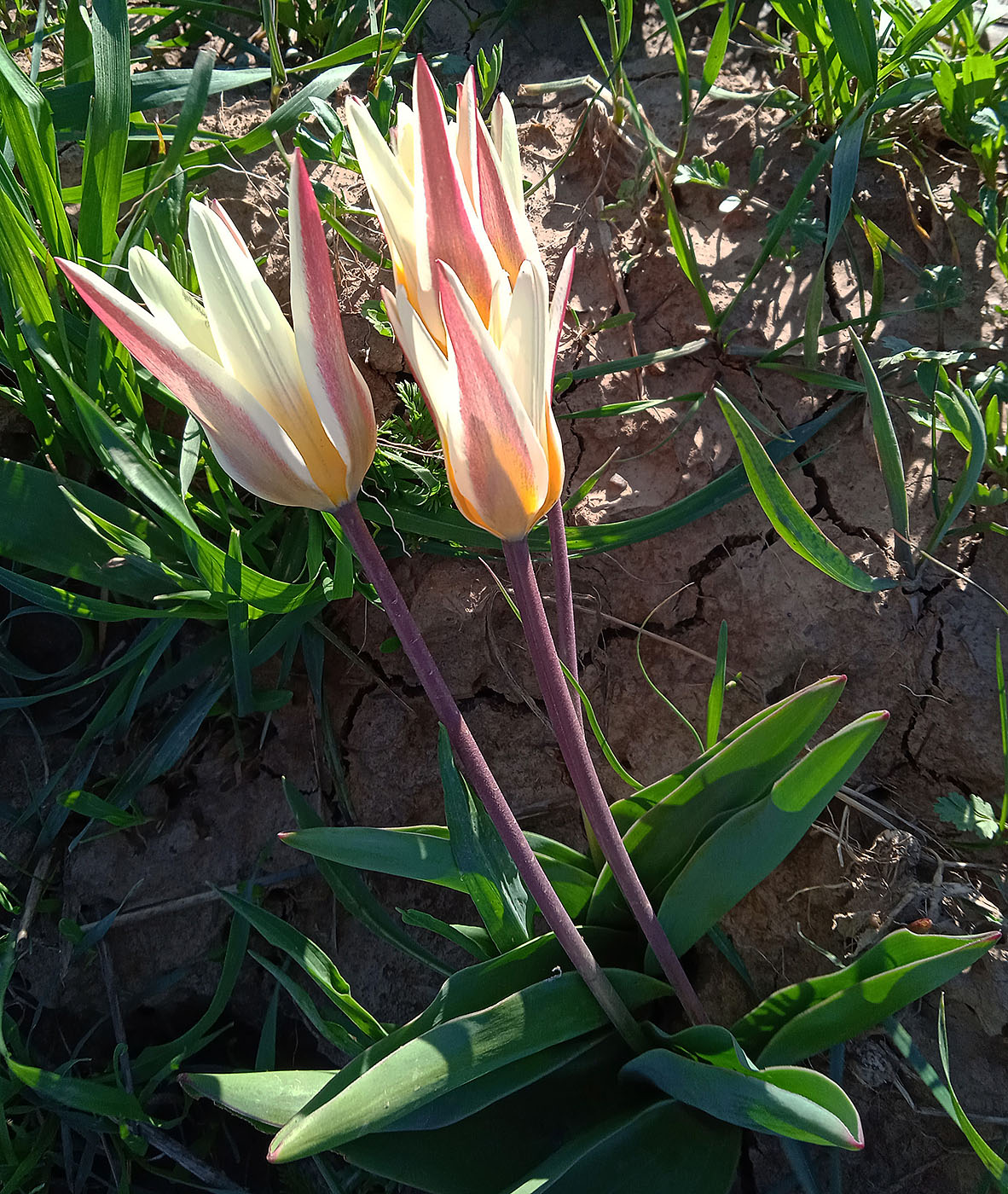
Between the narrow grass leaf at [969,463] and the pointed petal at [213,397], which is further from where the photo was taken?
the narrow grass leaf at [969,463]

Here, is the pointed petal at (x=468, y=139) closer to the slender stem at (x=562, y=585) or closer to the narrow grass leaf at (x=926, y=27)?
the slender stem at (x=562, y=585)

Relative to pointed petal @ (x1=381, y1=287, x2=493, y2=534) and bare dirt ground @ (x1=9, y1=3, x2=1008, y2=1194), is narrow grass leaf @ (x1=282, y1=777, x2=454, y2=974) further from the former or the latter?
pointed petal @ (x1=381, y1=287, x2=493, y2=534)

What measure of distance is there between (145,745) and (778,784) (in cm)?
114

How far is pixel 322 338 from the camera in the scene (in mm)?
789

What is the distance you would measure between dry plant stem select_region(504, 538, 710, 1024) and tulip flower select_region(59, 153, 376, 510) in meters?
0.21

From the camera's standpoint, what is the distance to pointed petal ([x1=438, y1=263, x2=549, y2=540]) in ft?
2.33

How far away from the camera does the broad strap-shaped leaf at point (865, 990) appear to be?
995 mm

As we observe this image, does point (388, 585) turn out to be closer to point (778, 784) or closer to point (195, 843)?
point (778, 784)

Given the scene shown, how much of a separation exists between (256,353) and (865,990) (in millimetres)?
980

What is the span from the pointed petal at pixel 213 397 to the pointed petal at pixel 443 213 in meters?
0.20

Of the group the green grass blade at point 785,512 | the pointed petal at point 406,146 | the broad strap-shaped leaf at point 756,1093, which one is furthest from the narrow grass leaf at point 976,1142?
the pointed petal at point 406,146

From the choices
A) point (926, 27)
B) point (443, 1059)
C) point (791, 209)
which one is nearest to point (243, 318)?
point (443, 1059)

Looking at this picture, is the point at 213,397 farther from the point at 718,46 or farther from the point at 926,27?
the point at 926,27

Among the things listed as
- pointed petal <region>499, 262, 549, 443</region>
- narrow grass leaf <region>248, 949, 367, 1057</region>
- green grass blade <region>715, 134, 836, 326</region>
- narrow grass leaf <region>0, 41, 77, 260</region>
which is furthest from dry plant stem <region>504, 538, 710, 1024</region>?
narrow grass leaf <region>0, 41, 77, 260</region>
